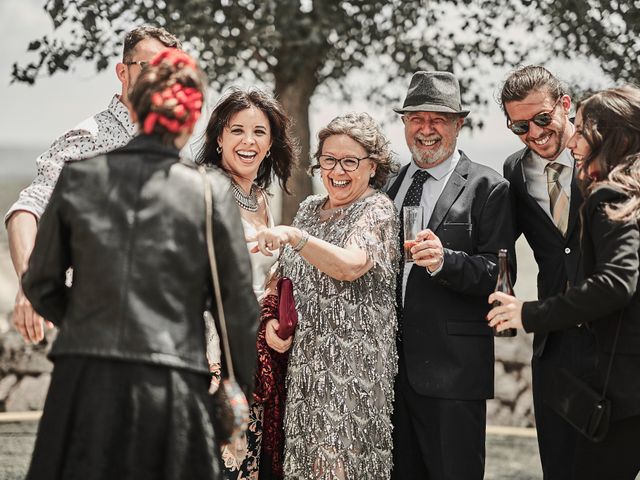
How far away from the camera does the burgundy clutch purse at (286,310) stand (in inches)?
150

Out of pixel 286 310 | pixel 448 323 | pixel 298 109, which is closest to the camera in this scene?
pixel 286 310

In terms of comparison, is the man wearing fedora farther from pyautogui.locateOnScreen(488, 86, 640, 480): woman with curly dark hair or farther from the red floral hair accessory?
the red floral hair accessory

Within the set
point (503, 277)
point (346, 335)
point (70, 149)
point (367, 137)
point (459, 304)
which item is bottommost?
point (346, 335)

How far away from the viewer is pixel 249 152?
406cm

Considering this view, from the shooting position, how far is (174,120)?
2.71 metres

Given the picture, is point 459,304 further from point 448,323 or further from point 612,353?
point 612,353

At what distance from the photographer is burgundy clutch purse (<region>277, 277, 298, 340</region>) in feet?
12.5

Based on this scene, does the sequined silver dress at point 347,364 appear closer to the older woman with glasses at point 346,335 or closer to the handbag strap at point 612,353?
the older woman with glasses at point 346,335

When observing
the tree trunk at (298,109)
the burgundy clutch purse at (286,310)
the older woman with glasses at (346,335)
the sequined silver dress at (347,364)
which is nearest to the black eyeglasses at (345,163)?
the older woman with glasses at (346,335)

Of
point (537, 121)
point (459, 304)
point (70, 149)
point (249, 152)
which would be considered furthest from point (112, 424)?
point (537, 121)

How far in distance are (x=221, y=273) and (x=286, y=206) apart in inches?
204

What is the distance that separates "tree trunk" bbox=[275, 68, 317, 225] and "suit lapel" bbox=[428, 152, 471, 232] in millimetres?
3633

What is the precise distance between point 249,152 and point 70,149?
0.79 metres

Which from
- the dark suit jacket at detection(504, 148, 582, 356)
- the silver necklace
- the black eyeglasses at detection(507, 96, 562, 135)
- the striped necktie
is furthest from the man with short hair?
the striped necktie
